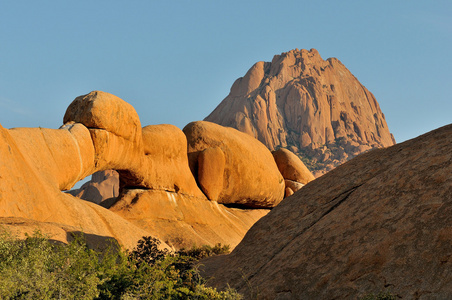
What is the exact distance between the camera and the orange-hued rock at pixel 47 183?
12.5 meters

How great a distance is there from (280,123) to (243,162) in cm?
6948

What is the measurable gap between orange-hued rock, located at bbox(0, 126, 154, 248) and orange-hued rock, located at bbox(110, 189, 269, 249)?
14.3 feet

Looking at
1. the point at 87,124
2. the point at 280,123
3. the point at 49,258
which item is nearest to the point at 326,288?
the point at 49,258

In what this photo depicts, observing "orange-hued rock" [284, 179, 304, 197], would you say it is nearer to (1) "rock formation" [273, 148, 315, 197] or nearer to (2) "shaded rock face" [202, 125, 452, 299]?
(1) "rock formation" [273, 148, 315, 197]

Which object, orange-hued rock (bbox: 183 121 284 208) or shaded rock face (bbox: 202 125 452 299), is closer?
shaded rock face (bbox: 202 125 452 299)

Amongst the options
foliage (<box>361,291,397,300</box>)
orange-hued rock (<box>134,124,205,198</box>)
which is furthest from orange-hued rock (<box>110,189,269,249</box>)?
foliage (<box>361,291,397,300</box>)

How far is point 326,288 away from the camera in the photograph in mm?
5594

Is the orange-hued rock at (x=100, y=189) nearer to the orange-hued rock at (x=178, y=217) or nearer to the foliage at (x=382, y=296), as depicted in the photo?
the orange-hued rock at (x=178, y=217)

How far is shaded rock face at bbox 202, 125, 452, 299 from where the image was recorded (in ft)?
16.8

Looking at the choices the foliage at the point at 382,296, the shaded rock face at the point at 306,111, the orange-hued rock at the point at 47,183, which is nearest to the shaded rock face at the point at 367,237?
the foliage at the point at 382,296

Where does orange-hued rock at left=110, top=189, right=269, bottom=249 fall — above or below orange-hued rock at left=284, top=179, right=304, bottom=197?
below

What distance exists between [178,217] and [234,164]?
6006 millimetres

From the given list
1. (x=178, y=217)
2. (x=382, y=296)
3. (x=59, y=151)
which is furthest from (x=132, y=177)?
(x=382, y=296)

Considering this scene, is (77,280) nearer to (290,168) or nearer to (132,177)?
(132,177)
